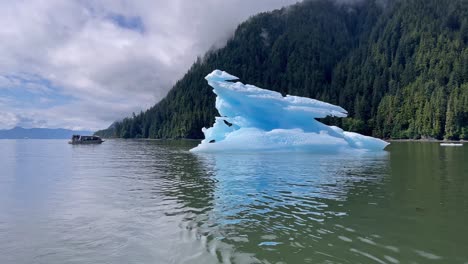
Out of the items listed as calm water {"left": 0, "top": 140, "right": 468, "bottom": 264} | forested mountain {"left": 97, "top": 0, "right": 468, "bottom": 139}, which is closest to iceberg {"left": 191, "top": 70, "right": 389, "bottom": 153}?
calm water {"left": 0, "top": 140, "right": 468, "bottom": 264}

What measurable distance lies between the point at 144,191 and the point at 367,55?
193709mm

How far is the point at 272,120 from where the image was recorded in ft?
148

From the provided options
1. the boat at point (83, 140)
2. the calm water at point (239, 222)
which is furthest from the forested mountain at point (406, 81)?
the calm water at point (239, 222)

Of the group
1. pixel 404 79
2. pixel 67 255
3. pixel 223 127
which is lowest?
pixel 67 255

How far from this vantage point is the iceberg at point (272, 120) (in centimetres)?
4109

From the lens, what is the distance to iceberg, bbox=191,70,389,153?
41094 millimetres

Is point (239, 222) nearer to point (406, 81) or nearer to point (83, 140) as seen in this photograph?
point (83, 140)

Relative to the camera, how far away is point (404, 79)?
148625 millimetres

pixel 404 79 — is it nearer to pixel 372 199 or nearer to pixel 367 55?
pixel 367 55

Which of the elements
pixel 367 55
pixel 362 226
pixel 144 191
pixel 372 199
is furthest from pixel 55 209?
pixel 367 55

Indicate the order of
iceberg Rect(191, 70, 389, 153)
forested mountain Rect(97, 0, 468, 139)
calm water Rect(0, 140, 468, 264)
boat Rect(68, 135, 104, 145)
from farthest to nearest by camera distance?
forested mountain Rect(97, 0, 468, 139) < boat Rect(68, 135, 104, 145) < iceberg Rect(191, 70, 389, 153) < calm water Rect(0, 140, 468, 264)

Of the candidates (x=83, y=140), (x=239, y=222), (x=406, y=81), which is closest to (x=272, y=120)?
(x=239, y=222)

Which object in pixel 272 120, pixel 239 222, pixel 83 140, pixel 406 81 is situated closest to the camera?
pixel 239 222

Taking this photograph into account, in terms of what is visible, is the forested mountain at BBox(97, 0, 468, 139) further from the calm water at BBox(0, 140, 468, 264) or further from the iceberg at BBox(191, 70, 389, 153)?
the calm water at BBox(0, 140, 468, 264)
